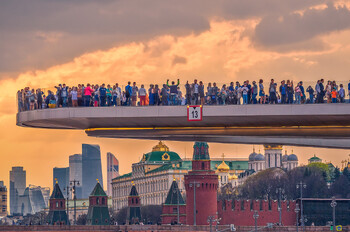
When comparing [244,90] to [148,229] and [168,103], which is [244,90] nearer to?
[168,103]

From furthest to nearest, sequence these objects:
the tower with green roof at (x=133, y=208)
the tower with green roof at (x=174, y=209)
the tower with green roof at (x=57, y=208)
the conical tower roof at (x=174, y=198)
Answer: the tower with green roof at (x=133, y=208), the tower with green roof at (x=57, y=208), the conical tower roof at (x=174, y=198), the tower with green roof at (x=174, y=209)

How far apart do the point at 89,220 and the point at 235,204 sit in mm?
19760

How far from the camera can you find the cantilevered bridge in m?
49.0

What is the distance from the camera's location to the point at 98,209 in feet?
480

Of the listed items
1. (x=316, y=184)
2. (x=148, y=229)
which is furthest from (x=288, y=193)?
(x=148, y=229)

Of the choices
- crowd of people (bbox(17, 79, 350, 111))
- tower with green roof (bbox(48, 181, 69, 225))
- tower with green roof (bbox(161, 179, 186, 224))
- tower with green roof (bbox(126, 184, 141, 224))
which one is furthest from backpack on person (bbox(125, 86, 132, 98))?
tower with green roof (bbox(126, 184, 141, 224))

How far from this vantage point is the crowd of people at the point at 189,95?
161ft

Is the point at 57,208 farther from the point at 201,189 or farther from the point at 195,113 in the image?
the point at 195,113

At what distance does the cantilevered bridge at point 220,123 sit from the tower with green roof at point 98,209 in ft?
298

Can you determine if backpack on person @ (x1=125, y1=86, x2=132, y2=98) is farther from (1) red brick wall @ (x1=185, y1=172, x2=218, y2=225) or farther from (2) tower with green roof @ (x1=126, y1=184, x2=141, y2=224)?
(2) tower with green roof @ (x1=126, y1=184, x2=141, y2=224)

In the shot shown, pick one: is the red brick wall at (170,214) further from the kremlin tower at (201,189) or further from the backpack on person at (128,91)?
the backpack on person at (128,91)

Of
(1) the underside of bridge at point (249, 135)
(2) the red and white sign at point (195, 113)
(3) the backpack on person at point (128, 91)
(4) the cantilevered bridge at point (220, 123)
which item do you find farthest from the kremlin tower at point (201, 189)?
(2) the red and white sign at point (195, 113)

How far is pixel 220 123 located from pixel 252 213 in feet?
269

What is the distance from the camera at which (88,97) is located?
5112 centimetres
